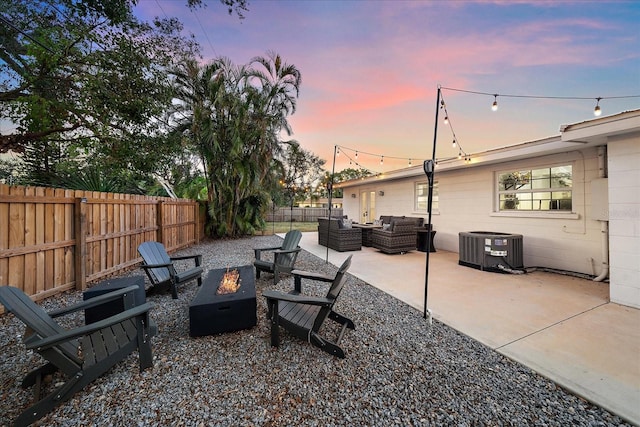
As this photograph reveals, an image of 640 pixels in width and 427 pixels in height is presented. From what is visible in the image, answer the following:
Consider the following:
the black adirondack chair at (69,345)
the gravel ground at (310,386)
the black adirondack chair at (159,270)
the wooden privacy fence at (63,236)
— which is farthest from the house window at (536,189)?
the wooden privacy fence at (63,236)

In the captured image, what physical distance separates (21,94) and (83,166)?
1874 millimetres

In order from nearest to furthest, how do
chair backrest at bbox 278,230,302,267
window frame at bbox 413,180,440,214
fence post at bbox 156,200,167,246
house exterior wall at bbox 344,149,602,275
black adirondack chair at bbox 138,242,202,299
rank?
black adirondack chair at bbox 138,242,202,299
chair backrest at bbox 278,230,302,267
house exterior wall at bbox 344,149,602,275
fence post at bbox 156,200,167,246
window frame at bbox 413,180,440,214

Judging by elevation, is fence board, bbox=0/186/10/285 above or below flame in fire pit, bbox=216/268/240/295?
above

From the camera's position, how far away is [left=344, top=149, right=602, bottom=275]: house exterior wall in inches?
187

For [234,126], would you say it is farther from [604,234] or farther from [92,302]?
[604,234]

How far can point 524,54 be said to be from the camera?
5461mm

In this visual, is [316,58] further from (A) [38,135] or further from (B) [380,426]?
(B) [380,426]

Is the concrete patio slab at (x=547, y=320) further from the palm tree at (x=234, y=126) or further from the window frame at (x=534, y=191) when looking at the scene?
the palm tree at (x=234, y=126)

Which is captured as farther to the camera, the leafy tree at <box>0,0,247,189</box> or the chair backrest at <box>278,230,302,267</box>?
the chair backrest at <box>278,230,302,267</box>

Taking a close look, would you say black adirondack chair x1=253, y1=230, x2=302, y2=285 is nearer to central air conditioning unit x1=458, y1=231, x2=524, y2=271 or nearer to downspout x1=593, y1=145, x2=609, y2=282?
central air conditioning unit x1=458, y1=231, x2=524, y2=271

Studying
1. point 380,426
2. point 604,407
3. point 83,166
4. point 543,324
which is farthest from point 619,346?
point 83,166

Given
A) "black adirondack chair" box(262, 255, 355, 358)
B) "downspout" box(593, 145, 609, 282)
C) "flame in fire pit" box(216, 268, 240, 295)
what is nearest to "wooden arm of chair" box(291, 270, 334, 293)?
"black adirondack chair" box(262, 255, 355, 358)

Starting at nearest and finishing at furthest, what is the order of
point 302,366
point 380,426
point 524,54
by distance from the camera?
point 380,426 → point 302,366 → point 524,54

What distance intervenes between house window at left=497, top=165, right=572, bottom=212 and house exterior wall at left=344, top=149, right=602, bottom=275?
16 centimetres
